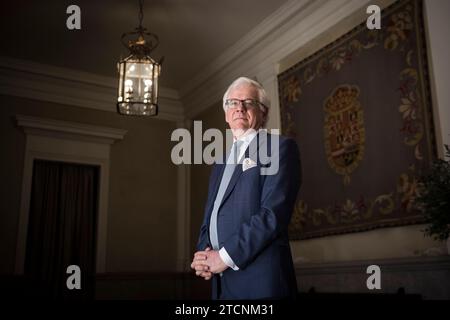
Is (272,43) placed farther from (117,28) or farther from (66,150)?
(66,150)

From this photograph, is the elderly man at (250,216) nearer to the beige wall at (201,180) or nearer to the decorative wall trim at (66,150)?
the beige wall at (201,180)

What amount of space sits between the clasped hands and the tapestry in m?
2.03

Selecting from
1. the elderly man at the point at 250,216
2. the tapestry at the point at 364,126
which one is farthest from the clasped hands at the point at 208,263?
the tapestry at the point at 364,126

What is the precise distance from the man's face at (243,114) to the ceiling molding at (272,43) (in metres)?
2.49

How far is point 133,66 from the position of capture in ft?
12.4

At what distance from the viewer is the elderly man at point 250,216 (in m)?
1.50

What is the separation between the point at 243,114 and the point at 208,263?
1.88 ft

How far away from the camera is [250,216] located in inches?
62.5
